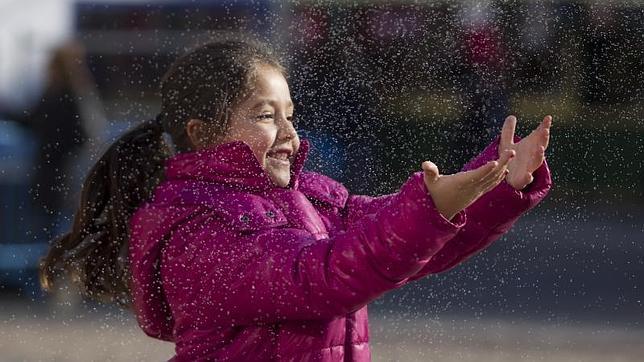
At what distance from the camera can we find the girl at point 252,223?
174 centimetres

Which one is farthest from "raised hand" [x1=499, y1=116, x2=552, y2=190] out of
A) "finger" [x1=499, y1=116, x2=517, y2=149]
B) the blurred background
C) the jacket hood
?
the blurred background

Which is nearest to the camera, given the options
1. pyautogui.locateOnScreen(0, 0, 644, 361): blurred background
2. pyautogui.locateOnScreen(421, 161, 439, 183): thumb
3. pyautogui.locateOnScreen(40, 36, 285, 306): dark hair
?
pyautogui.locateOnScreen(421, 161, 439, 183): thumb

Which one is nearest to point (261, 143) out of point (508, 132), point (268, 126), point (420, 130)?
point (268, 126)

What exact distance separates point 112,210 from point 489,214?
0.61 metres

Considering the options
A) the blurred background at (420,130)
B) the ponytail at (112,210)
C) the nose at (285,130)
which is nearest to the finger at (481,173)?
the nose at (285,130)

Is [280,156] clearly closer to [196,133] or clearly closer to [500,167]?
[196,133]

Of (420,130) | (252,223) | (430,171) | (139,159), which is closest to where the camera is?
(430,171)

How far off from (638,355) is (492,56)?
43.7 inches

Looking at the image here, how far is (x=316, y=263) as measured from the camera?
180 cm

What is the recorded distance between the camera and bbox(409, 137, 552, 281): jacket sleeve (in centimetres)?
205

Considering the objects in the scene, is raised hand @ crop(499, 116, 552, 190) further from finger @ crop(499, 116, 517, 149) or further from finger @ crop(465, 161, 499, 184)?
finger @ crop(465, 161, 499, 184)

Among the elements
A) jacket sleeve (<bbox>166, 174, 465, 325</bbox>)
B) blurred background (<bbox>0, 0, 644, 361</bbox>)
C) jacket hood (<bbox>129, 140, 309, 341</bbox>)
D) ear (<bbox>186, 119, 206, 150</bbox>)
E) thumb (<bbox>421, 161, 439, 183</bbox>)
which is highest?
blurred background (<bbox>0, 0, 644, 361</bbox>)

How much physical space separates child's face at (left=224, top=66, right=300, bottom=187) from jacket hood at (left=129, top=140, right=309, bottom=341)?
2cm

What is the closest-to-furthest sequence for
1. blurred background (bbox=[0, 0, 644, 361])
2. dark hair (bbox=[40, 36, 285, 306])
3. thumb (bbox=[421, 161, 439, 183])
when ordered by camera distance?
thumb (bbox=[421, 161, 439, 183]) < dark hair (bbox=[40, 36, 285, 306]) < blurred background (bbox=[0, 0, 644, 361])
